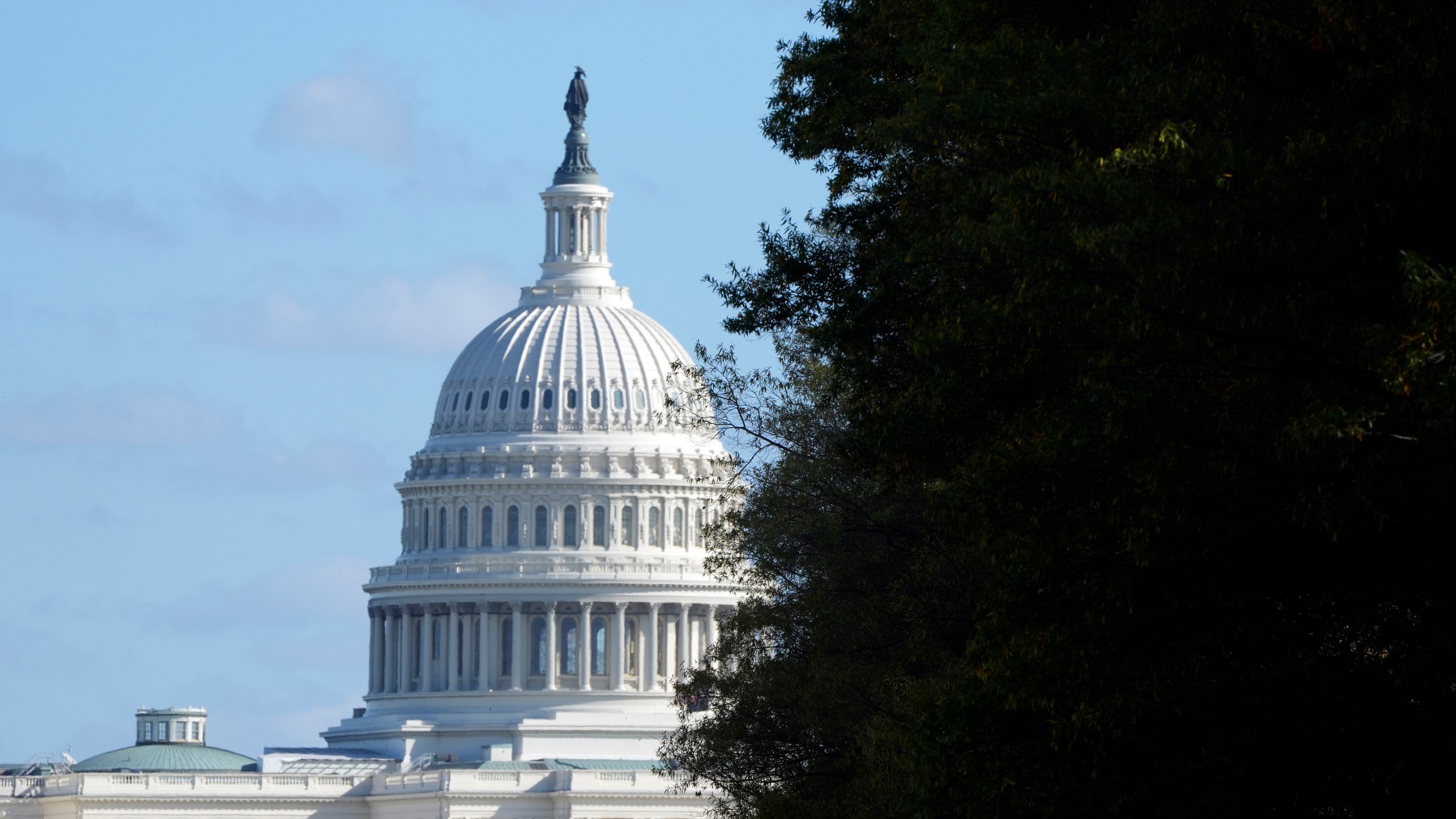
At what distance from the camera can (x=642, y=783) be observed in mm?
169875

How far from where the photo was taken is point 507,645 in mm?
192250

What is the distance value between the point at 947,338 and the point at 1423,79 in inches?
260

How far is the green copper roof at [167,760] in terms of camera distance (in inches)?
6909

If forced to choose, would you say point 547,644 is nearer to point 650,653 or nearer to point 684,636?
point 650,653

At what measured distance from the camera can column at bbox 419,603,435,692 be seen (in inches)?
7510

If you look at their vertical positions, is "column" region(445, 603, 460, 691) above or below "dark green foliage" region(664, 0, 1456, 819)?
above

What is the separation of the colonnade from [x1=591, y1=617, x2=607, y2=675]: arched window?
5cm

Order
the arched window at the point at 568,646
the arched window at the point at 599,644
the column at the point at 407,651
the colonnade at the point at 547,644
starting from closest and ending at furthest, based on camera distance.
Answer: the colonnade at the point at 547,644
the arched window at the point at 599,644
the arched window at the point at 568,646
the column at the point at 407,651

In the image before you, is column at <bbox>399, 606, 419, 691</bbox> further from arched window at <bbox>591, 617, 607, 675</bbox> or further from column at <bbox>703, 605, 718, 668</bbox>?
column at <bbox>703, 605, 718, 668</bbox>

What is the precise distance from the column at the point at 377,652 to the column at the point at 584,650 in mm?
12622

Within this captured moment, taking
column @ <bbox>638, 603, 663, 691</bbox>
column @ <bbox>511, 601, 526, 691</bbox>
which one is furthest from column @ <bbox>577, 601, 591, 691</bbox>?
column @ <bbox>511, 601, 526, 691</bbox>

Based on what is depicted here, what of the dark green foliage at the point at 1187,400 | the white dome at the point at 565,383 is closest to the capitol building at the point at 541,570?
the white dome at the point at 565,383

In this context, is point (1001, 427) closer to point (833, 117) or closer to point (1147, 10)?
point (1147, 10)

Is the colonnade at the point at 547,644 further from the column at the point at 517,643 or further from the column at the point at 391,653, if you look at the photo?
the column at the point at 391,653
